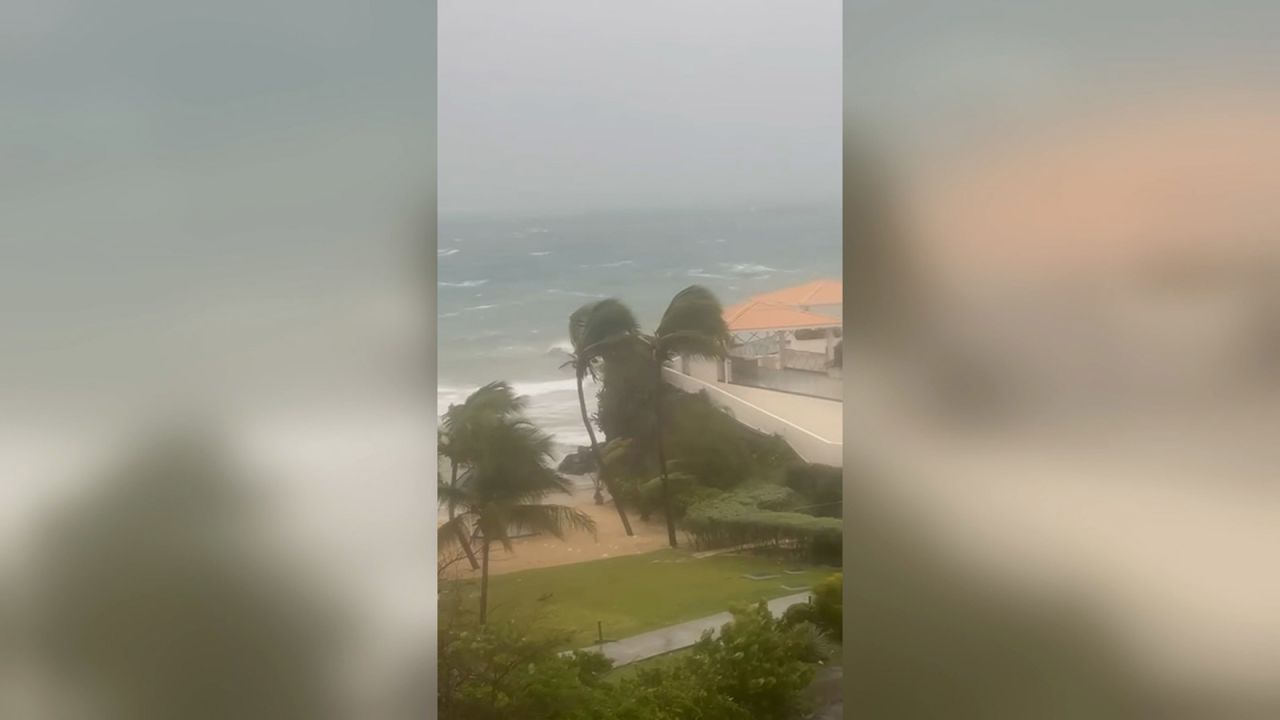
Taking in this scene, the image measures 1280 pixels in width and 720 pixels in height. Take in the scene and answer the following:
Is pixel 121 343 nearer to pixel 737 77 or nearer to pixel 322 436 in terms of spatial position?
pixel 322 436

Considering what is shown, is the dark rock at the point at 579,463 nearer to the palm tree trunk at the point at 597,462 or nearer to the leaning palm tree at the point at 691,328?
the palm tree trunk at the point at 597,462

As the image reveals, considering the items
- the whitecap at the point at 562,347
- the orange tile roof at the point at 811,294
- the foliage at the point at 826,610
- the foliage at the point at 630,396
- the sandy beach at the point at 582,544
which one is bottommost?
the foliage at the point at 826,610

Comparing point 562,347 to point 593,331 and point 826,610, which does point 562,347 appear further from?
point 826,610

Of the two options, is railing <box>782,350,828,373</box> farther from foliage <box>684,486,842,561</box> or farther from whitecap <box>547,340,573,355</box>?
whitecap <box>547,340,573,355</box>

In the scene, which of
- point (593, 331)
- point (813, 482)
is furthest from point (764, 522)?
point (593, 331)

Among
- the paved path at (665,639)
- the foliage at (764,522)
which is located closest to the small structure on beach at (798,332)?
the foliage at (764,522)

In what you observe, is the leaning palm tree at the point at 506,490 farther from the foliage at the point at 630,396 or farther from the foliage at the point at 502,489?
the foliage at the point at 630,396

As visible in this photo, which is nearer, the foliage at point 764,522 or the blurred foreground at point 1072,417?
the blurred foreground at point 1072,417

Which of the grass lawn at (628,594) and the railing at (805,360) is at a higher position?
the railing at (805,360)
